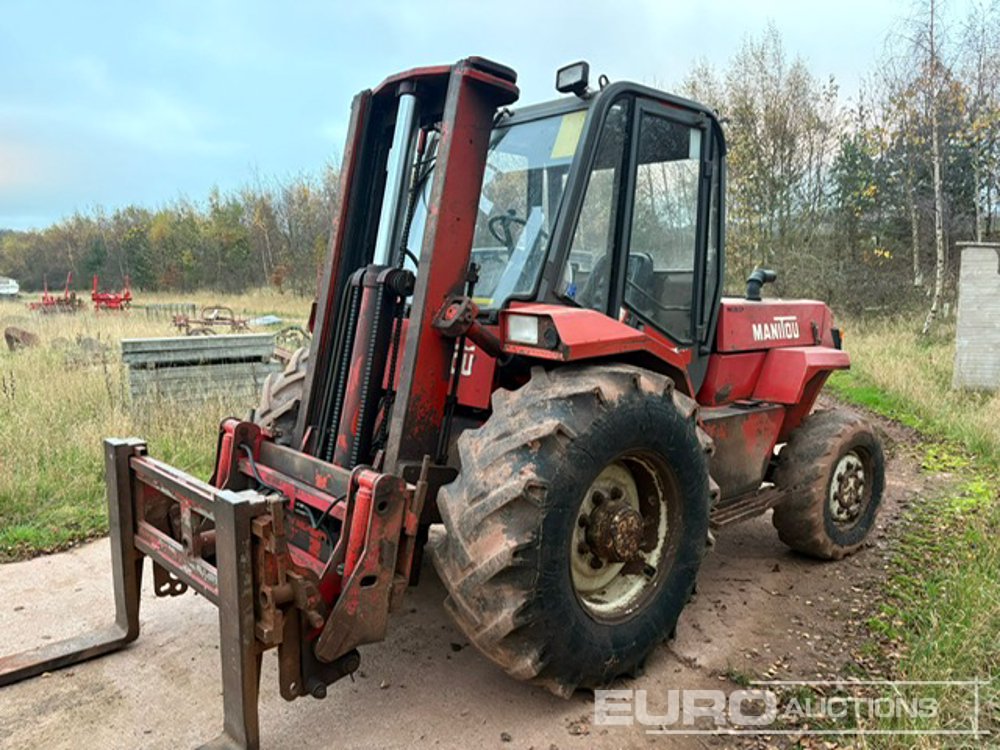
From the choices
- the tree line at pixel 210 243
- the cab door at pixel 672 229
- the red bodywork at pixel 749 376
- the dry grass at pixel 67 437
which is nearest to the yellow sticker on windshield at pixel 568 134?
the cab door at pixel 672 229

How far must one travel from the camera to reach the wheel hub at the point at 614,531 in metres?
3.07

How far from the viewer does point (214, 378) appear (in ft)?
26.9

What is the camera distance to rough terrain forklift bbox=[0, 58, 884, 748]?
2.65m

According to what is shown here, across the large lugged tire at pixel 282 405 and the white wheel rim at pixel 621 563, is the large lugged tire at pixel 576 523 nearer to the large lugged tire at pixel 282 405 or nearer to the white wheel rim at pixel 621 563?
the white wheel rim at pixel 621 563

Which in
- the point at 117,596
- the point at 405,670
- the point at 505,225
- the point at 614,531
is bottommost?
the point at 405,670

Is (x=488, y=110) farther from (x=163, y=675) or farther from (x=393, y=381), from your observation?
(x=163, y=675)

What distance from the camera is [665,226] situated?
4.06 meters

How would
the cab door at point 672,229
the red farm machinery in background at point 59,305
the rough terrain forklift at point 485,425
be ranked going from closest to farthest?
the rough terrain forklift at point 485,425
the cab door at point 672,229
the red farm machinery in background at point 59,305

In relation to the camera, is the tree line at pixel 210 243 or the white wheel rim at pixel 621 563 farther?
the tree line at pixel 210 243

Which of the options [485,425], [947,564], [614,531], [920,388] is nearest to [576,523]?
[614,531]

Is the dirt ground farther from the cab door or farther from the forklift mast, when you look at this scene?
the cab door

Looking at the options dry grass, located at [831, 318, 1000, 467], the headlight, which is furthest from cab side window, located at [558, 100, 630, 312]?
dry grass, located at [831, 318, 1000, 467]

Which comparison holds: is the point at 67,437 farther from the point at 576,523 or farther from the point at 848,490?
the point at 848,490

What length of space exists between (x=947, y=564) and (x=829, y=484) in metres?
0.86
